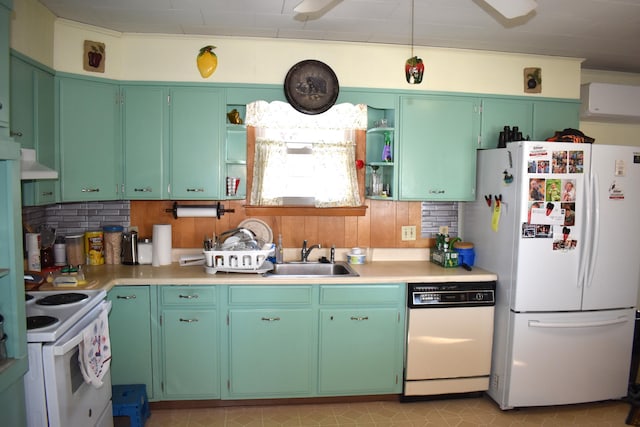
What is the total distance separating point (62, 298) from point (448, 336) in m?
2.34

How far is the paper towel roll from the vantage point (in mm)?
3260

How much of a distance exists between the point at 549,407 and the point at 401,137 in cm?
213

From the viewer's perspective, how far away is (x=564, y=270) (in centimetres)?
300

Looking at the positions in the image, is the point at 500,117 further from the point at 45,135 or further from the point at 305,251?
the point at 45,135

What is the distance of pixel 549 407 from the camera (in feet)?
10.5

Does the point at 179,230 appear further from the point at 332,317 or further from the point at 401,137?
the point at 401,137

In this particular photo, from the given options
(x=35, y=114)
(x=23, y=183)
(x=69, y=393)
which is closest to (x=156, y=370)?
(x=69, y=393)

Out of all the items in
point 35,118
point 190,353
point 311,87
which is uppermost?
point 311,87

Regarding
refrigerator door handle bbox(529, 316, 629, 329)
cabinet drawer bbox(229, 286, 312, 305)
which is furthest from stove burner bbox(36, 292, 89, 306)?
refrigerator door handle bbox(529, 316, 629, 329)

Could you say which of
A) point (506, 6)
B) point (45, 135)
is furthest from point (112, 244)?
point (506, 6)

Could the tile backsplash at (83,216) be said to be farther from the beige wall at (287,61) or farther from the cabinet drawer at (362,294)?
the cabinet drawer at (362,294)

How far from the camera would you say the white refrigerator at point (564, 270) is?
2.94 metres

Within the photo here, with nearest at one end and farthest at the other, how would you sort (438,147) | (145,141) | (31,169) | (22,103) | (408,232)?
(31,169) < (22,103) < (145,141) < (438,147) < (408,232)

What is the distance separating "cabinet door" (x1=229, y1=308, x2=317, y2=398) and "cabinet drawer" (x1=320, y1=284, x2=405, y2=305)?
17 centimetres
